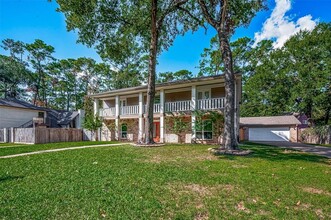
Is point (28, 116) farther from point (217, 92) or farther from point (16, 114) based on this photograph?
point (217, 92)

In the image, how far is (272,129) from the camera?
27.5m

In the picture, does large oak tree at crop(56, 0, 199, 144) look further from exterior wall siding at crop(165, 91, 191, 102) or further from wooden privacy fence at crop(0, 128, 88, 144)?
wooden privacy fence at crop(0, 128, 88, 144)

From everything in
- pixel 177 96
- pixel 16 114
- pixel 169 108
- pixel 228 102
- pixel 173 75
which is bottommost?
pixel 16 114

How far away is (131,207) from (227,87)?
8740mm

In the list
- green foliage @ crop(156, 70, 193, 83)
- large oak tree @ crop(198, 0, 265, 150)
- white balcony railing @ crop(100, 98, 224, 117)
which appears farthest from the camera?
green foliage @ crop(156, 70, 193, 83)

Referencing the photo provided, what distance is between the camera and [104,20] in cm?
1426

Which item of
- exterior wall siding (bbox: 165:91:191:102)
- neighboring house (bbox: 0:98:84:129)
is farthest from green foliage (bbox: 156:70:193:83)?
exterior wall siding (bbox: 165:91:191:102)

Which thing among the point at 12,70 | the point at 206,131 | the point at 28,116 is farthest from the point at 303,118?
the point at 12,70

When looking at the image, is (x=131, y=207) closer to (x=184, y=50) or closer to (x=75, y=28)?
(x=75, y=28)

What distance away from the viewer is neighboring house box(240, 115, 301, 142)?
86.5ft

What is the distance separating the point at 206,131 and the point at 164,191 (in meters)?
12.9

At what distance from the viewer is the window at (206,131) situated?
16.8 m

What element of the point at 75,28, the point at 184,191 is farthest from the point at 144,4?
the point at 184,191

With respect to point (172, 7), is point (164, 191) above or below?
below
